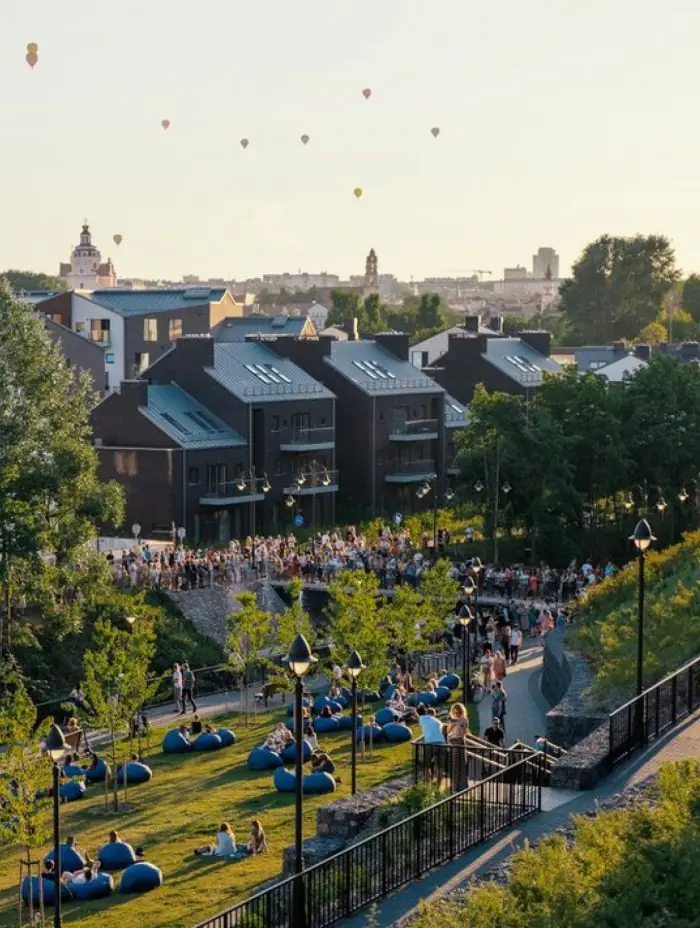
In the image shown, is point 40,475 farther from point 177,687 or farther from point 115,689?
point 115,689

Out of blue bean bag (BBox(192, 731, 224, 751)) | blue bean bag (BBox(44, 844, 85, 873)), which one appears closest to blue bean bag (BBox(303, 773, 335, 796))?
blue bean bag (BBox(44, 844, 85, 873))

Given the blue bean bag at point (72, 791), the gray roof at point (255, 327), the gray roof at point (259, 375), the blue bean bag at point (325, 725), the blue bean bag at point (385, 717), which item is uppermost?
the gray roof at point (255, 327)

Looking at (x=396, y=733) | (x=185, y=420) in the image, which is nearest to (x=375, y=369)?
(x=185, y=420)

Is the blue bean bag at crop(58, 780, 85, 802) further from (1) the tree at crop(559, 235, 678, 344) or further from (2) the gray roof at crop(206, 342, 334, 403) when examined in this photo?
(1) the tree at crop(559, 235, 678, 344)

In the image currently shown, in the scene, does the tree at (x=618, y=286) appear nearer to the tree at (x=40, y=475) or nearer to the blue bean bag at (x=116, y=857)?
the tree at (x=40, y=475)

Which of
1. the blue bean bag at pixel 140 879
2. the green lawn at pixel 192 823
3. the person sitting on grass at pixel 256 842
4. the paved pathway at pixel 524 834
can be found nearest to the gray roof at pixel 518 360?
the green lawn at pixel 192 823

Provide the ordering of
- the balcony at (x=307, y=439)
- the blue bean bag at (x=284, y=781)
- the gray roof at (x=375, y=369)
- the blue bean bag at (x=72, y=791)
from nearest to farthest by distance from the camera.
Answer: the blue bean bag at (x=284, y=781), the blue bean bag at (x=72, y=791), the balcony at (x=307, y=439), the gray roof at (x=375, y=369)

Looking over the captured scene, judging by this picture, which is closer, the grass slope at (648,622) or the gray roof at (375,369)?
the grass slope at (648,622)

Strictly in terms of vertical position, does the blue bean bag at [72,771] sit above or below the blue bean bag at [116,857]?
below
